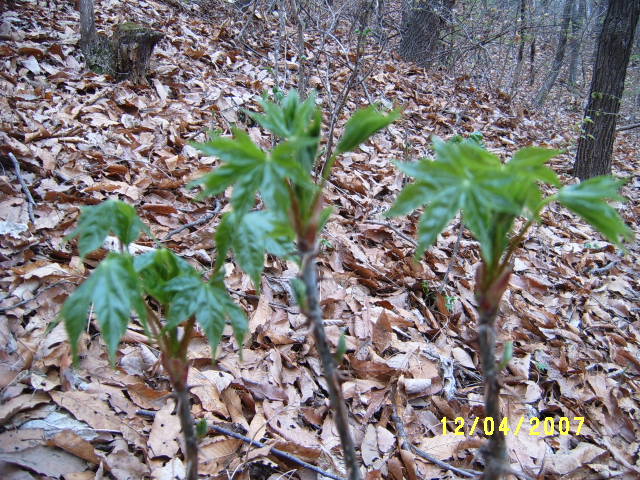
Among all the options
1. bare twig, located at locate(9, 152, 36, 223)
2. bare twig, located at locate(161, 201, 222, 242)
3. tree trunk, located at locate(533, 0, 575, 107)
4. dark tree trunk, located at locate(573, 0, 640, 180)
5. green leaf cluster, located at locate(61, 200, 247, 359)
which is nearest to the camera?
green leaf cluster, located at locate(61, 200, 247, 359)

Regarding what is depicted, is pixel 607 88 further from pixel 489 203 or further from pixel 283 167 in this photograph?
pixel 283 167

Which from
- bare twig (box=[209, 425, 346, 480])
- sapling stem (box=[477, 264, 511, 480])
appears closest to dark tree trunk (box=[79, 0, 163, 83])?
bare twig (box=[209, 425, 346, 480])

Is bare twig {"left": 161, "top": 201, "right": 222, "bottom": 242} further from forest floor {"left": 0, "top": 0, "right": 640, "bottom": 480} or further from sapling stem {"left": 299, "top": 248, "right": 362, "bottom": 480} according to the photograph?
sapling stem {"left": 299, "top": 248, "right": 362, "bottom": 480}

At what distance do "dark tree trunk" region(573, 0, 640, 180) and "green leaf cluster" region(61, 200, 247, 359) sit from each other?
632 cm

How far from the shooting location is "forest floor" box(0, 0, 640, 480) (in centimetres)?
167

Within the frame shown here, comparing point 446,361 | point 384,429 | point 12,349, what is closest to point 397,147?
point 446,361

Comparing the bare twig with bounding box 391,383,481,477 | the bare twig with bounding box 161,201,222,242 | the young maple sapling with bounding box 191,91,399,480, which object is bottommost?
the bare twig with bounding box 391,383,481,477

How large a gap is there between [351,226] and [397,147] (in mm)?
2053

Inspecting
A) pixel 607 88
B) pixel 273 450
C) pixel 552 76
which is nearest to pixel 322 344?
pixel 273 450

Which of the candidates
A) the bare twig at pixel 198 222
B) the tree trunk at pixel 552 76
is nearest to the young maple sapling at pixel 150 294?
the bare twig at pixel 198 222

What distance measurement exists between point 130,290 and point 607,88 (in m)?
6.89

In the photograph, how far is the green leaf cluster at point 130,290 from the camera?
786mm

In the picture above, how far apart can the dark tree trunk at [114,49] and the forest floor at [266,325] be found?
17cm

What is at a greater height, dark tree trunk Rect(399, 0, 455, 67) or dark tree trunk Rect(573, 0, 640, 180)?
dark tree trunk Rect(399, 0, 455, 67)
